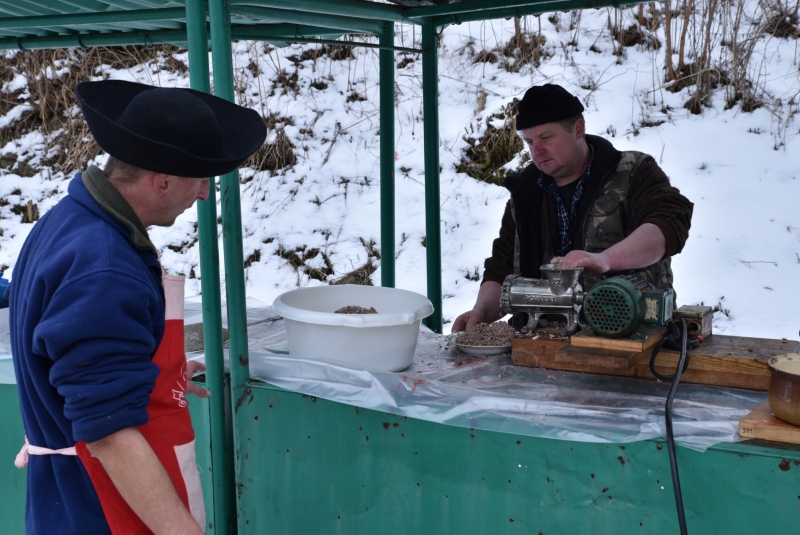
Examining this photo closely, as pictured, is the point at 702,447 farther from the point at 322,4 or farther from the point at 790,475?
the point at 322,4

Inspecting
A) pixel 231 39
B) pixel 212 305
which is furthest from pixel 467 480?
pixel 231 39

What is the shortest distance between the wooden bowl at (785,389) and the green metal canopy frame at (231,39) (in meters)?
1.35

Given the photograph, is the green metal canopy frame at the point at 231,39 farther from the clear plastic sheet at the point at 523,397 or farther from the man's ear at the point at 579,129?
the man's ear at the point at 579,129

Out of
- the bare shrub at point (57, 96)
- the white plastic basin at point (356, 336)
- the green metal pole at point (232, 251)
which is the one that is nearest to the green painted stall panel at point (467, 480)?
the green metal pole at point (232, 251)

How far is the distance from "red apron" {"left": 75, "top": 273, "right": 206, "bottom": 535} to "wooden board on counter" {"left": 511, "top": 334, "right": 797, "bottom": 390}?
947mm

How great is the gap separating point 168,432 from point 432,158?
2.14 metres

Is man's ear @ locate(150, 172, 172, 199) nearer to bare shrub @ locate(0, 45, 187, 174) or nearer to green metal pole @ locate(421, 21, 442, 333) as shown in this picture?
green metal pole @ locate(421, 21, 442, 333)

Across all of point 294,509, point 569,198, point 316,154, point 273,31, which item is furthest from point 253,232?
point 294,509

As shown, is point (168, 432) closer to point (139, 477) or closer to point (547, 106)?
point (139, 477)

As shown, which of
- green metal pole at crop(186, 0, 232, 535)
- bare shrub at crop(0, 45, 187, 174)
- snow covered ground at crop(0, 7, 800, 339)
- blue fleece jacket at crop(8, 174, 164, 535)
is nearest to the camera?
blue fleece jacket at crop(8, 174, 164, 535)

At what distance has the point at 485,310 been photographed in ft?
9.86

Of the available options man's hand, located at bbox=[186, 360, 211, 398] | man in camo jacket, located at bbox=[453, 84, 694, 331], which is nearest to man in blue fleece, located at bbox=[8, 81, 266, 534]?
man's hand, located at bbox=[186, 360, 211, 398]

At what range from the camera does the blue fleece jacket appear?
1.34m

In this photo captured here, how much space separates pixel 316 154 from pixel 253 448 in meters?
5.73
